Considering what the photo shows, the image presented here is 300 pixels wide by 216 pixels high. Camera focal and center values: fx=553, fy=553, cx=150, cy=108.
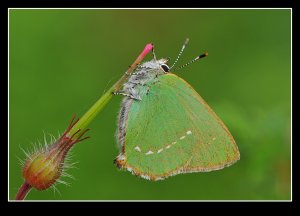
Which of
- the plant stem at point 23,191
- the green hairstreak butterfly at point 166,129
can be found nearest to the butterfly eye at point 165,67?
the green hairstreak butterfly at point 166,129

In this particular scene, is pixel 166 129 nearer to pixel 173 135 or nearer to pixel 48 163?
pixel 173 135

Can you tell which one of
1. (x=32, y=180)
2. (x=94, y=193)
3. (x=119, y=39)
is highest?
(x=119, y=39)

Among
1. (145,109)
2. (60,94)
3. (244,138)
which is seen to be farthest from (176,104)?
(60,94)

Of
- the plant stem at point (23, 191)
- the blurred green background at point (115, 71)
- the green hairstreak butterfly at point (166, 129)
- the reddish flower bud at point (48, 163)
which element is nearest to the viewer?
the plant stem at point (23, 191)

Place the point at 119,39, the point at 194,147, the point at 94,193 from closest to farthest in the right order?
the point at 194,147, the point at 94,193, the point at 119,39

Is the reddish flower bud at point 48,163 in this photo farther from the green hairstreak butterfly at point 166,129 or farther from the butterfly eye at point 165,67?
the butterfly eye at point 165,67

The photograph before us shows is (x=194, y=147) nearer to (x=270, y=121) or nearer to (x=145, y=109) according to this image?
(x=145, y=109)
